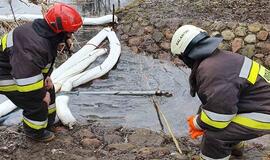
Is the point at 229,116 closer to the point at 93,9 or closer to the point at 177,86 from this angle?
the point at 177,86

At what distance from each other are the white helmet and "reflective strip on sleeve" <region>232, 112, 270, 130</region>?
3.00 feet

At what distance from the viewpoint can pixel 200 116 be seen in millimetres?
4293

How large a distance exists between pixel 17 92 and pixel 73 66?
11.5 feet

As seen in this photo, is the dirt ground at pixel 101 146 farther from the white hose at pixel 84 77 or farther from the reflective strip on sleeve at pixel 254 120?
the reflective strip on sleeve at pixel 254 120

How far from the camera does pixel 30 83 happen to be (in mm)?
4707

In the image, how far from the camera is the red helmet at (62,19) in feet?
15.4

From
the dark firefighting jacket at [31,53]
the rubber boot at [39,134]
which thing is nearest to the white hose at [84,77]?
the rubber boot at [39,134]

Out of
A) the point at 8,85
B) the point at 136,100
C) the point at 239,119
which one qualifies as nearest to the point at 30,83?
the point at 8,85

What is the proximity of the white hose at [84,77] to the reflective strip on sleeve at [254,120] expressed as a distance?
8.91ft

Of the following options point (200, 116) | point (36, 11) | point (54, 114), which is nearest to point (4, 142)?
point (54, 114)

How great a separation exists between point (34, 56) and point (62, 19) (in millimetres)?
528

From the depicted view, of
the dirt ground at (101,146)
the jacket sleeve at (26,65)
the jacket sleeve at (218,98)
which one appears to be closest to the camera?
the jacket sleeve at (218,98)

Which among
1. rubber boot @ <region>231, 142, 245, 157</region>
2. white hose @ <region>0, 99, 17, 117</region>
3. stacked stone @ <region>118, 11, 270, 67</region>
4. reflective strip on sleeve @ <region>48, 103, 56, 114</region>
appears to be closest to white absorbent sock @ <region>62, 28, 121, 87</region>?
stacked stone @ <region>118, 11, 270, 67</region>

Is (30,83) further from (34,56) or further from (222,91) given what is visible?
(222,91)
